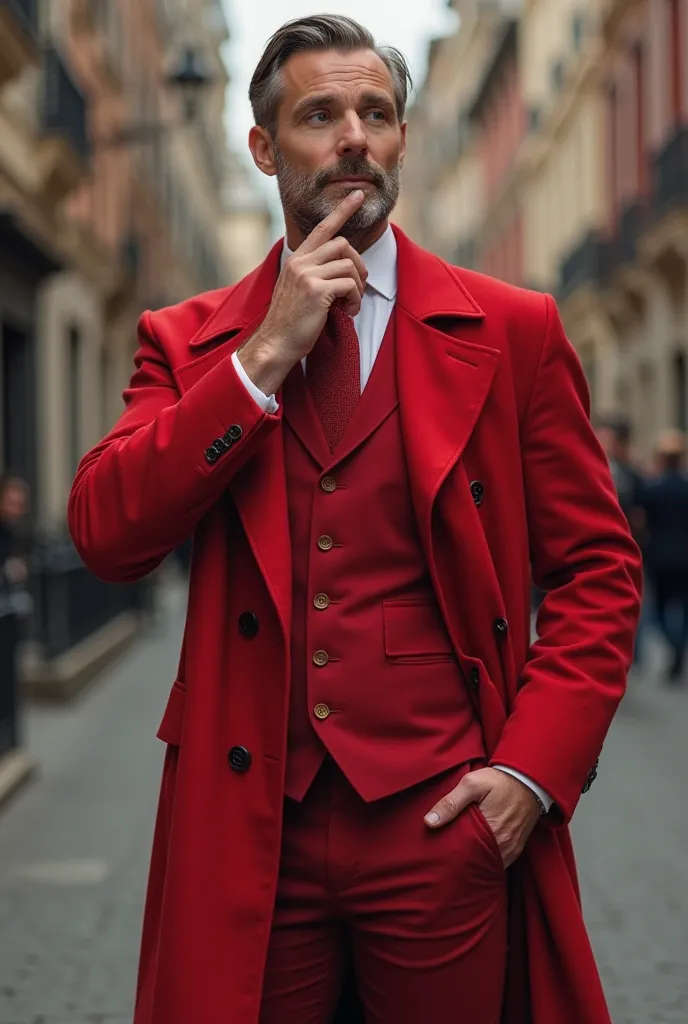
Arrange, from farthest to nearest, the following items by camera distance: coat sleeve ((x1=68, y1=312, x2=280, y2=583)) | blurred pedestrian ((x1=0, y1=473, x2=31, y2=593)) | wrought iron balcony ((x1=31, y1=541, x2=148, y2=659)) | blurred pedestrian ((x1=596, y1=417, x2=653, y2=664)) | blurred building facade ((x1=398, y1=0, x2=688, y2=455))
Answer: blurred building facade ((x1=398, y1=0, x2=688, y2=455)) → wrought iron balcony ((x1=31, y1=541, x2=148, y2=659)) → blurred pedestrian ((x1=0, y1=473, x2=31, y2=593)) → blurred pedestrian ((x1=596, y1=417, x2=653, y2=664)) → coat sleeve ((x1=68, y1=312, x2=280, y2=583))

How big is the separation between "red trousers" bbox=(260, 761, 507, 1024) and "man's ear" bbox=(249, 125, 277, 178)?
2.91ft

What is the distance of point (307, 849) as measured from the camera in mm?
2365

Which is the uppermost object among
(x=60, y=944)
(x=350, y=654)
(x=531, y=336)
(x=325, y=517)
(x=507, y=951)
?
(x=531, y=336)

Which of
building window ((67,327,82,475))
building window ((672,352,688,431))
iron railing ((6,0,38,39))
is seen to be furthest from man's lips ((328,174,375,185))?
building window ((67,327,82,475))

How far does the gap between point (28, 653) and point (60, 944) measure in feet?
21.5

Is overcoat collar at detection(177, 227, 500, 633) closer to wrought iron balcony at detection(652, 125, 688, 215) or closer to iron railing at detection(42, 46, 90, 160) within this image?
iron railing at detection(42, 46, 90, 160)

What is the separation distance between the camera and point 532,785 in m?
2.33

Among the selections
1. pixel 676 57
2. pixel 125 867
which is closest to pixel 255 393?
pixel 125 867

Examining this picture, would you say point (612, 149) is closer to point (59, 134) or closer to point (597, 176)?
point (597, 176)

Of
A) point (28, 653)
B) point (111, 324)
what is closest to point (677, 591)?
point (28, 653)

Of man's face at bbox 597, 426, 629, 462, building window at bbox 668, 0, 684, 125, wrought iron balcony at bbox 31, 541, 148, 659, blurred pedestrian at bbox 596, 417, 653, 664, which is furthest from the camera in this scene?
building window at bbox 668, 0, 684, 125

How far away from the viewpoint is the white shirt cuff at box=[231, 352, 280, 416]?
7.64 ft

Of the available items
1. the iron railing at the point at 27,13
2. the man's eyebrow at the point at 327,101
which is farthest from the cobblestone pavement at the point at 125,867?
the iron railing at the point at 27,13

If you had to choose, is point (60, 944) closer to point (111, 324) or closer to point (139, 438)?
point (139, 438)
